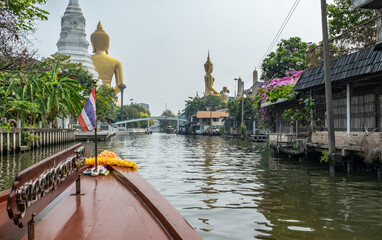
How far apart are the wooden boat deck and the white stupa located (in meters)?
65.7

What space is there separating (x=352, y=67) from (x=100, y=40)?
83865 millimetres

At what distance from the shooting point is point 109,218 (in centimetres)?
420

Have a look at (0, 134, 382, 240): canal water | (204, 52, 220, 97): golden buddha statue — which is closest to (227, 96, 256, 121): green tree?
(0, 134, 382, 240): canal water

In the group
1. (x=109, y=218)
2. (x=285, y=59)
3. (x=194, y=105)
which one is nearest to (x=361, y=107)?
(x=109, y=218)

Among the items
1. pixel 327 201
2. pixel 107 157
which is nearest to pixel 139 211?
pixel 107 157

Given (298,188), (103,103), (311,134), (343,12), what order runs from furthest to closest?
(103,103) < (343,12) < (311,134) < (298,188)

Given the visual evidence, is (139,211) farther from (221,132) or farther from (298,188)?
(221,132)

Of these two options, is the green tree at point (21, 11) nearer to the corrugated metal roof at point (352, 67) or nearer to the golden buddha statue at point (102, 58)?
the corrugated metal roof at point (352, 67)

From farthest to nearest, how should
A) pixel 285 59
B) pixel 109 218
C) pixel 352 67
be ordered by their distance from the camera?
pixel 285 59 → pixel 352 67 → pixel 109 218

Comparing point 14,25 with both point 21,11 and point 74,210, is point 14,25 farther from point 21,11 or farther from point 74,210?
point 74,210

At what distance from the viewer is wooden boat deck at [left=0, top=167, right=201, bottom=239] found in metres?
3.51

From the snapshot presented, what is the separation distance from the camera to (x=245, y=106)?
5241cm

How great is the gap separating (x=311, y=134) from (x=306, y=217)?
10.1 m

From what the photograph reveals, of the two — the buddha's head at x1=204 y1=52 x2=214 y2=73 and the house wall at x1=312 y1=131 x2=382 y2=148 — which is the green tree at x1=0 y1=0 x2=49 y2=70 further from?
the buddha's head at x1=204 y1=52 x2=214 y2=73
